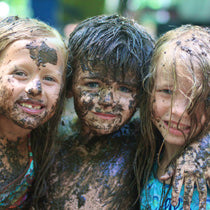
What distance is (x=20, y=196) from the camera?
1415mm

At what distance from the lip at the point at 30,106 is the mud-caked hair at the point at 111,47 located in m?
0.27

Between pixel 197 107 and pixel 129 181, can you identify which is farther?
pixel 129 181

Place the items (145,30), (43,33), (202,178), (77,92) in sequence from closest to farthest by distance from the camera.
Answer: (202,178) < (43,33) < (77,92) < (145,30)

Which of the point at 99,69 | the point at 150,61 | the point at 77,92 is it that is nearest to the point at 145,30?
the point at 150,61

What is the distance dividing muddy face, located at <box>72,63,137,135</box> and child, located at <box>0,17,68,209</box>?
107 millimetres

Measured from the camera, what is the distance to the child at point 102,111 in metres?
1.39

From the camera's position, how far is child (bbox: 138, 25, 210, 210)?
1232mm

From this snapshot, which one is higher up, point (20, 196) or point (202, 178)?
point (202, 178)

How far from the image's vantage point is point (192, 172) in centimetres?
122

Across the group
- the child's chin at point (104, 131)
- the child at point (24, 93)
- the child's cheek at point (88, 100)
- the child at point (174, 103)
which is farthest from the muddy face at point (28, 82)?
the child at point (174, 103)

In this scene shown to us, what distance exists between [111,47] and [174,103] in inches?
15.3

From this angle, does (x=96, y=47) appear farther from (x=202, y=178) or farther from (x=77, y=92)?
(x=202, y=178)

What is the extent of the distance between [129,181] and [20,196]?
53cm

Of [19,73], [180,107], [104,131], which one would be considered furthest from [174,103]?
[19,73]
